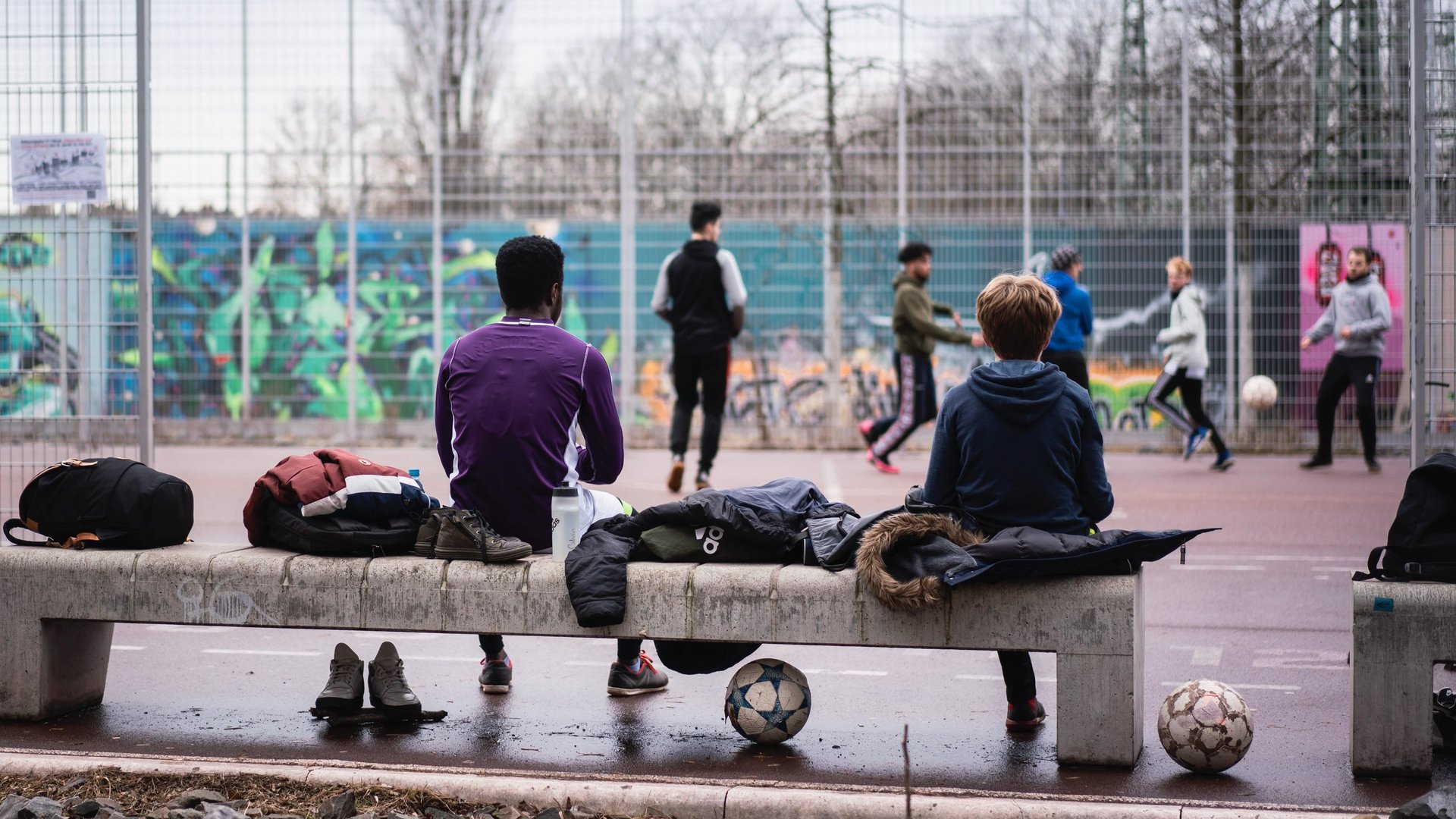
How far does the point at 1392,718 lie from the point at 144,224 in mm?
6380

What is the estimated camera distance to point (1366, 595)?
478 centimetres

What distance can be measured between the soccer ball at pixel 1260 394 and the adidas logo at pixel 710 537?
11851 millimetres

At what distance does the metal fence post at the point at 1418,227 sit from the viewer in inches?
253

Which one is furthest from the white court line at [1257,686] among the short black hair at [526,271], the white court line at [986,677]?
the short black hair at [526,271]

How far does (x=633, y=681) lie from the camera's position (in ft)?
20.0

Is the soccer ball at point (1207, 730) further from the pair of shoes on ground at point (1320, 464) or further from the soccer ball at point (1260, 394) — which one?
the soccer ball at point (1260, 394)

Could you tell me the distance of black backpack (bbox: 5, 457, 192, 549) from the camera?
564cm

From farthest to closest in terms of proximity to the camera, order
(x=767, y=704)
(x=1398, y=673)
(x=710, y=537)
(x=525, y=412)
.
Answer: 1. (x=525, y=412)
2. (x=710, y=537)
3. (x=767, y=704)
4. (x=1398, y=673)

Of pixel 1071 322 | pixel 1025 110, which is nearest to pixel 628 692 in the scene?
pixel 1071 322

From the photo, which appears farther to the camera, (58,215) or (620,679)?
(58,215)

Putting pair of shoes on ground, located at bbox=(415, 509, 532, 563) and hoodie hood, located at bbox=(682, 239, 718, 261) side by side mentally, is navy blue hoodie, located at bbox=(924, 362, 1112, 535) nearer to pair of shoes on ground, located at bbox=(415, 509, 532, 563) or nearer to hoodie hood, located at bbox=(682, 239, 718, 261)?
pair of shoes on ground, located at bbox=(415, 509, 532, 563)

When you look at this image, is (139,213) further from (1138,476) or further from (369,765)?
(1138,476)

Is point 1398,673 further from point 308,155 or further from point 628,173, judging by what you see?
point 308,155

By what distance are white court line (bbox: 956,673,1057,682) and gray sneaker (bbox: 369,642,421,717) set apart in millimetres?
2242
